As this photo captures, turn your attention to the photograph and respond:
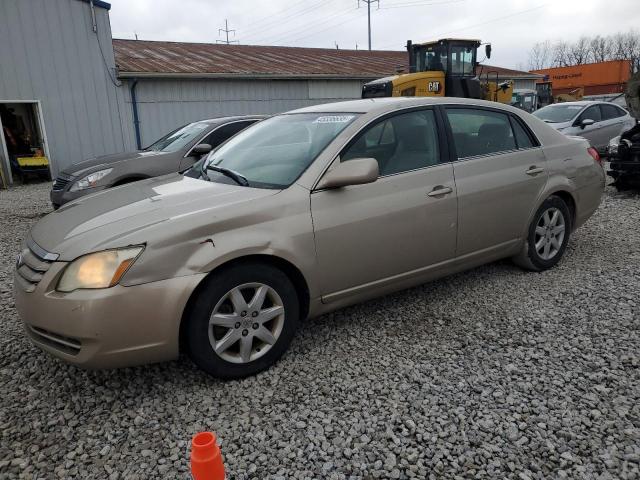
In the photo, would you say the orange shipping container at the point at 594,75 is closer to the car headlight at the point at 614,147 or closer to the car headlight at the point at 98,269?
the car headlight at the point at 614,147

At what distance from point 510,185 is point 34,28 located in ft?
43.8

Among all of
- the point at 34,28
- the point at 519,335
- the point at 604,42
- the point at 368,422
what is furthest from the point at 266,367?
the point at 604,42

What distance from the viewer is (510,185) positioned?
3.96m

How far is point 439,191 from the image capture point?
352 centimetres

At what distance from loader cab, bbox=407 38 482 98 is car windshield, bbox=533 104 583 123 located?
77.6 inches

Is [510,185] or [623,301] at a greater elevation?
[510,185]

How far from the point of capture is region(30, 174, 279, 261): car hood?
2.59 m

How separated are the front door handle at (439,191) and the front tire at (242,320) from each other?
49.3 inches

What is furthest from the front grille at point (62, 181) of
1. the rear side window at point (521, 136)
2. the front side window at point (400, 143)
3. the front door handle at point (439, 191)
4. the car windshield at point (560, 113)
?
the car windshield at point (560, 113)

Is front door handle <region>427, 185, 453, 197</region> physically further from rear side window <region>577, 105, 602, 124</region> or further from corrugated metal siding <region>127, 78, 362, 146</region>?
corrugated metal siding <region>127, 78, 362, 146</region>

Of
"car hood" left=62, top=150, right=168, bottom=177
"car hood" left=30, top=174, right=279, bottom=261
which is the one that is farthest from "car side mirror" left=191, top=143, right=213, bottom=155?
"car hood" left=30, top=174, right=279, bottom=261

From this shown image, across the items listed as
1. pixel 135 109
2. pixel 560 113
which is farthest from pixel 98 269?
pixel 135 109

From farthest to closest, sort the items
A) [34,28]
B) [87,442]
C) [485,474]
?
[34,28] < [87,442] < [485,474]

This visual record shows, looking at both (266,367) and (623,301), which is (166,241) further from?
(623,301)
